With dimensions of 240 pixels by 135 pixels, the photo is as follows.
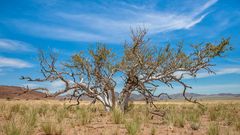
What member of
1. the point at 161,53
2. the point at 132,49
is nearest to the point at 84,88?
the point at 132,49

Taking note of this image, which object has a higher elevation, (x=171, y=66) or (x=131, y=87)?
(x=171, y=66)

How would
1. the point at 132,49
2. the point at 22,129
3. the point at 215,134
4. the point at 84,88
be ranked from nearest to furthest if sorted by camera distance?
the point at 22,129
the point at 215,134
the point at 132,49
the point at 84,88

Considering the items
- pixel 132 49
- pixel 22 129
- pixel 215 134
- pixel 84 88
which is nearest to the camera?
pixel 22 129

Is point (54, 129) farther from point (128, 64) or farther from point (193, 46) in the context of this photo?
point (193, 46)

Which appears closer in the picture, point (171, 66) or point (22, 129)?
point (22, 129)

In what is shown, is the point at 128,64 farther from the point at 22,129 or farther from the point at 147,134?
the point at 22,129

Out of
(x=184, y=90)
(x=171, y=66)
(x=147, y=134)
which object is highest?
(x=171, y=66)

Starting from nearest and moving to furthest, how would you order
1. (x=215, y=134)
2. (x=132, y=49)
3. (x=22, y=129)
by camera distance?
(x=22, y=129) → (x=215, y=134) → (x=132, y=49)

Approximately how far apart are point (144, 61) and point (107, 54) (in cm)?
287

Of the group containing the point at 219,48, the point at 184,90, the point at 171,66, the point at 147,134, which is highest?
the point at 219,48

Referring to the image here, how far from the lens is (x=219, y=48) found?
19656mm

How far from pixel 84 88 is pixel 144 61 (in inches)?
169

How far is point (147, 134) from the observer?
986 cm

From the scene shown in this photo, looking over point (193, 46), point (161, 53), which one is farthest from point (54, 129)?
point (193, 46)
